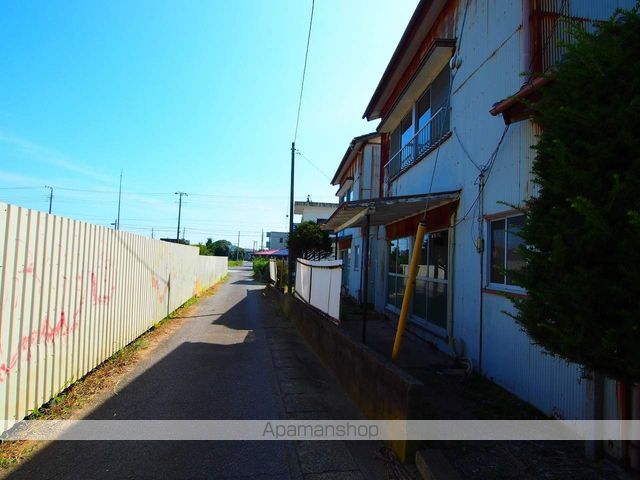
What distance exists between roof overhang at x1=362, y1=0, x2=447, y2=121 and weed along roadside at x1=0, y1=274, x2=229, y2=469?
834cm

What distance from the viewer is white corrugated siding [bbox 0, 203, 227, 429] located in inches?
145

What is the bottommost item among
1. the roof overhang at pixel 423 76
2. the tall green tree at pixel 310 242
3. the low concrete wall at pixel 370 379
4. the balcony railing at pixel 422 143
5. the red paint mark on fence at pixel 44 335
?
the low concrete wall at pixel 370 379

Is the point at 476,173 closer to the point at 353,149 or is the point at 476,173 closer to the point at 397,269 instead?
the point at 397,269

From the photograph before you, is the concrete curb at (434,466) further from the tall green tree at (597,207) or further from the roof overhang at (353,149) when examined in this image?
the roof overhang at (353,149)

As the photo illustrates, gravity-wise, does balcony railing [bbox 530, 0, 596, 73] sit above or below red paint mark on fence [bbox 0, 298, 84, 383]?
above

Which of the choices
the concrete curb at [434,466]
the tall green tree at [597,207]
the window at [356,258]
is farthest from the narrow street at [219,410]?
the window at [356,258]

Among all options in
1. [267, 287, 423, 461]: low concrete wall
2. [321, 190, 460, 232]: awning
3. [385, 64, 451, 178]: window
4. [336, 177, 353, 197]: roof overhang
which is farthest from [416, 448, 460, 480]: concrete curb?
[336, 177, 353, 197]: roof overhang

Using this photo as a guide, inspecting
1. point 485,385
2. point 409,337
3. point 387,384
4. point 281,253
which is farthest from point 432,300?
point 281,253

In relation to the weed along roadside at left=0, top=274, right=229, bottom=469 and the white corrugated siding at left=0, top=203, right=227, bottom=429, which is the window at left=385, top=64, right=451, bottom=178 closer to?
the white corrugated siding at left=0, top=203, right=227, bottom=429

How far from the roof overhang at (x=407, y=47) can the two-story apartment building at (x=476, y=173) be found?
31 mm

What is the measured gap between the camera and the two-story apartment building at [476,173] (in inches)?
194

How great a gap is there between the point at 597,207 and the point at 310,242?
67.4 ft

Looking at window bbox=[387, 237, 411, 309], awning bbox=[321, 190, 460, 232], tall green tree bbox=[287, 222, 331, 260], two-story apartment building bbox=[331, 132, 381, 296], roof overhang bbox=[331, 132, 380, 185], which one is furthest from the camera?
tall green tree bbox=[287, 222, 331, 260]

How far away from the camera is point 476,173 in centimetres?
645
